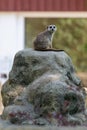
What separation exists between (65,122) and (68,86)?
34cm

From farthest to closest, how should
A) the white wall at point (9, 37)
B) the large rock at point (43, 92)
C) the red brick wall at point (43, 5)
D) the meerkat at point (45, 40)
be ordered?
the red brick wall at point (43, 5), the white wall at point (9, 37), the meerkat at point (45, 40), the large rock at point (43, 92)

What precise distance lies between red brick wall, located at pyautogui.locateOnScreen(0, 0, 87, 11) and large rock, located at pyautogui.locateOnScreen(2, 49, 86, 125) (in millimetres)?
10679

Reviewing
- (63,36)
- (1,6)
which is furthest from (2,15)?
(63,36)

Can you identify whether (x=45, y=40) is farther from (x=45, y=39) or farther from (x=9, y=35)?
(x=9, y=35)

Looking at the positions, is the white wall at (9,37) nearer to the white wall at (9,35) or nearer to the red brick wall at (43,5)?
the white wall at (9,35)

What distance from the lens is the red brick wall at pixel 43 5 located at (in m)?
16.7

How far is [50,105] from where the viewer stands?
18.3ft

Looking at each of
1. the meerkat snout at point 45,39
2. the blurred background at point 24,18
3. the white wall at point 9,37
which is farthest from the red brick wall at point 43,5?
the meerkat snout at point 45,39

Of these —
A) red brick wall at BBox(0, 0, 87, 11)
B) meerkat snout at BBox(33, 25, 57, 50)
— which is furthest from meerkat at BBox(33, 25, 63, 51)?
red brick wall at BBox(0, 0, 87, 11)

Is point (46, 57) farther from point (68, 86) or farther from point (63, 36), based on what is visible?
point (63, 36)

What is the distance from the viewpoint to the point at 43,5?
16750 millimetres

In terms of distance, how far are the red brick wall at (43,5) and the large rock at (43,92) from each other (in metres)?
10.7

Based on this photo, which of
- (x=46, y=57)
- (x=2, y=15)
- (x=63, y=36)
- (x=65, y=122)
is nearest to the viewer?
(x=65, y=122)

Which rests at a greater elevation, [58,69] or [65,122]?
[58,69]
